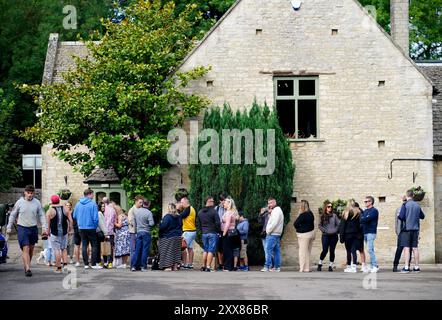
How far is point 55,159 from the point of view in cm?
4272

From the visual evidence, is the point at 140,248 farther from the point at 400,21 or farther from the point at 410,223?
the point at 400,21

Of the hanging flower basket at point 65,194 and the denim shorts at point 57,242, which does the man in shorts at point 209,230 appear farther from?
the hanging flower basket at point 65,194

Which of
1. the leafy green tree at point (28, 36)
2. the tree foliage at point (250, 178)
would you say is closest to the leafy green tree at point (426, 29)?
the leafy green tree at point (28, 36)

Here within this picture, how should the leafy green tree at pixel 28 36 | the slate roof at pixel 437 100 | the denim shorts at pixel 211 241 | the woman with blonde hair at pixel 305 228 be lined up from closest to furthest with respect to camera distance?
the denim shorts at pixel 211 241 < the woman with blonde hair at pixel 305 228 < the slate roof at pixel 437 100 < the leafy green tree at pixel 28 36

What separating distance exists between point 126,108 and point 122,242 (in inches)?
185

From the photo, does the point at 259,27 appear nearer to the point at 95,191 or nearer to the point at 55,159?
the point at 95,191

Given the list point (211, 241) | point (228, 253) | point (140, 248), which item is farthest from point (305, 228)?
→ point (140, 248)

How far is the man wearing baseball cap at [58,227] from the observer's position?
79.2 ft

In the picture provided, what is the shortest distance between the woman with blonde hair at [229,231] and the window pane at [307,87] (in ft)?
18.4

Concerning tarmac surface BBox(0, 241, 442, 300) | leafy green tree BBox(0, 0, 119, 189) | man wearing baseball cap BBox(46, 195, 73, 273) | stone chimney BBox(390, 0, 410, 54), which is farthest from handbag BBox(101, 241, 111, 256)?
leafy green tree BBox(0, 0, 119, 189)

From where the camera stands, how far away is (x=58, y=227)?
24344 mm
